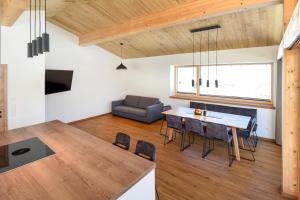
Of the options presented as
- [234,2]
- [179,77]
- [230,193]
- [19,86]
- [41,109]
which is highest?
[234,2]

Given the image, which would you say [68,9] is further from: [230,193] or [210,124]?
[230,193]

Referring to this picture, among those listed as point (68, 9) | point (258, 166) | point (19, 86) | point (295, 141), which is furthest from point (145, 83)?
point (295, 141)

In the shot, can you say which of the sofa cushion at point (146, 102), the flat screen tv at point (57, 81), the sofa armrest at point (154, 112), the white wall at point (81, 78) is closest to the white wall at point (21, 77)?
the flat screen tv at point (57, 81)

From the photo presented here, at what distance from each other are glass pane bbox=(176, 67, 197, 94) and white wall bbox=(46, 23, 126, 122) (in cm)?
284

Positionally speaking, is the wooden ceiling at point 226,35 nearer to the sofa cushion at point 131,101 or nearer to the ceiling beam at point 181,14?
the ceiling beam at point 181,14

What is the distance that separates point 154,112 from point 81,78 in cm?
293

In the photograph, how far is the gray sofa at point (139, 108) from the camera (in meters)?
5.95

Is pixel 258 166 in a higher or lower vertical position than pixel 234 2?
lower

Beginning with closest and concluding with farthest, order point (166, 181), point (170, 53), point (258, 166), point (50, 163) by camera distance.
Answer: point (50, 163) < point (166, 181) < point (258, 166) < point (170, 53)

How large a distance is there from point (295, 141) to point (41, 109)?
477 centimetres

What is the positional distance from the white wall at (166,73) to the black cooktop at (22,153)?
4.76 m

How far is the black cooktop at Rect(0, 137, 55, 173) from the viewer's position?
64.1 inches

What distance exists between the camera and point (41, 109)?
387 centimetres

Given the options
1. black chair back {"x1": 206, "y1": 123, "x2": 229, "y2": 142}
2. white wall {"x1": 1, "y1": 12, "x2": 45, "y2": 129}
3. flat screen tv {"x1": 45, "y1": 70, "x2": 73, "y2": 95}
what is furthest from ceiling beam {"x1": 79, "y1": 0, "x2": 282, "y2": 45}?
black chair back {"x1": 206, "y1": 123, "x2": 229, "y2": 142}
